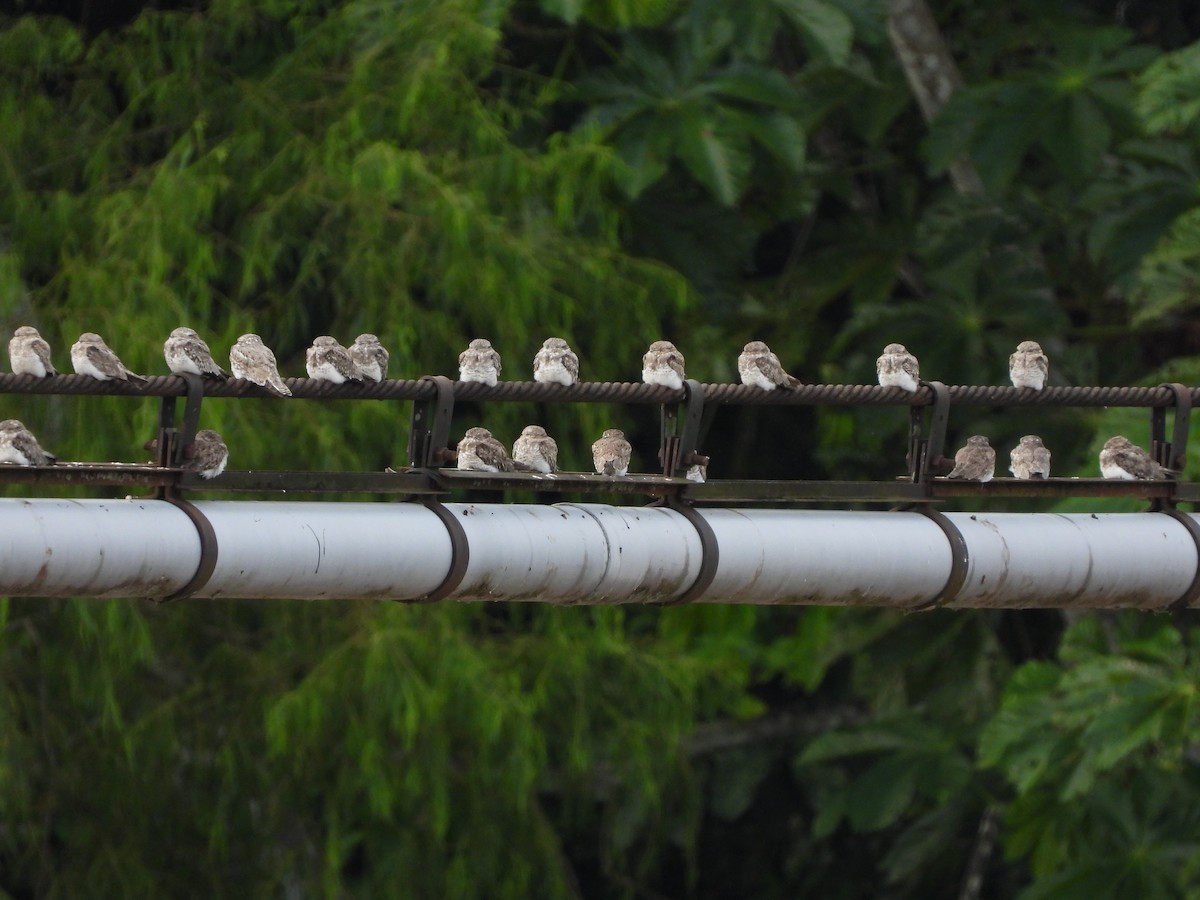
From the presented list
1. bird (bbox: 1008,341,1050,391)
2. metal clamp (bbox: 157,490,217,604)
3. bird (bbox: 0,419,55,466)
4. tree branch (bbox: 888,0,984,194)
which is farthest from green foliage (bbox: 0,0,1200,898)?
metal clamp (bbox: 157,490,217,604)

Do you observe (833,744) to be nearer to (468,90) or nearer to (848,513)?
(468,90)

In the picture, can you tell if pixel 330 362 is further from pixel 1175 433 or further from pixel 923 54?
pixel 923 54

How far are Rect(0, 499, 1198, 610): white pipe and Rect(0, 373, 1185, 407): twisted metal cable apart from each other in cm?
34

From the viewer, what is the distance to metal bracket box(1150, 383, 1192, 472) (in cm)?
834

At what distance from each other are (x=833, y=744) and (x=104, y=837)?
539 cm

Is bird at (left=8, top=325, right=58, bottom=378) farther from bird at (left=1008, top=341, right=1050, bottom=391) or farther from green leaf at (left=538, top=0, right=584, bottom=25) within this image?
green leaf at (left=538, top=0, right=584, bottom=25)

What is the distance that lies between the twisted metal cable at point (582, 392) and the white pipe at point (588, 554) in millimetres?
339

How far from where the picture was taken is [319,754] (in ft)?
44.1

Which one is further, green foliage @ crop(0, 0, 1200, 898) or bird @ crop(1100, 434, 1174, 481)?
green foliage @ crop(0, 0, 1200, 898)

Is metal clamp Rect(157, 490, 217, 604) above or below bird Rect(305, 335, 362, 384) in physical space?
below

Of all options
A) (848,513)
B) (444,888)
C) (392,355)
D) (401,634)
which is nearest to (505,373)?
(392,355)

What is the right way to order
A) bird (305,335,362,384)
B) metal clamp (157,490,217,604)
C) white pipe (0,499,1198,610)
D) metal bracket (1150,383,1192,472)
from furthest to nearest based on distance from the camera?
bird (305,335,362,384) → metal bracket (1150,383,1192,472) → metal clamp (157,490,217,604) → white pipe (0,499,1198,610)

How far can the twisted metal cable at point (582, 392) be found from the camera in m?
6.94

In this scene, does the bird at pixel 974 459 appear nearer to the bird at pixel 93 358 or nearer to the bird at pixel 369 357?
the bird at pixel 369 357
